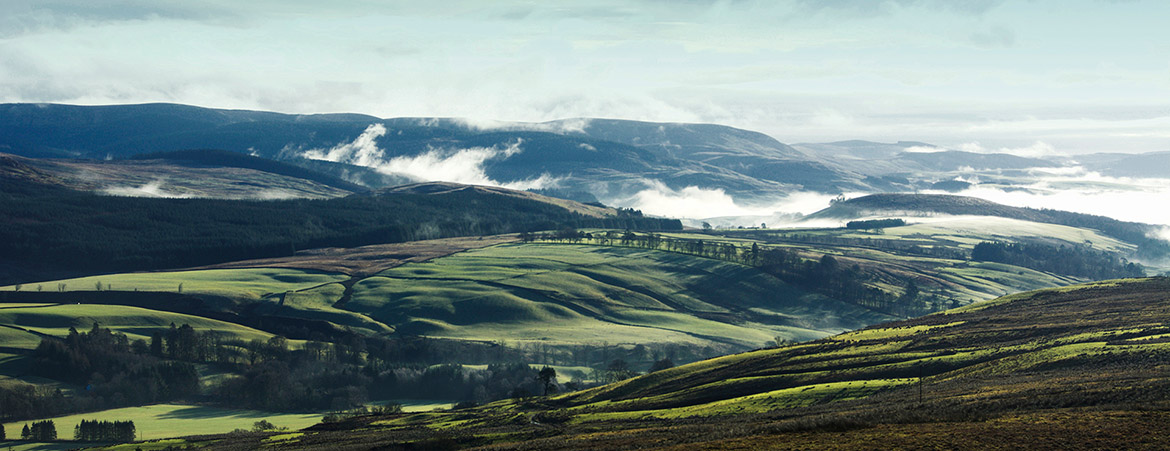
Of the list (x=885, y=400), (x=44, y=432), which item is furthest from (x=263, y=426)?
(x=885, y=400)

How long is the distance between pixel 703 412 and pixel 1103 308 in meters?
108

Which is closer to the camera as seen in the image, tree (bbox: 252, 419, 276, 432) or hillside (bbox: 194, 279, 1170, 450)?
hillside (bbox: 194, 279, 1170, 450)

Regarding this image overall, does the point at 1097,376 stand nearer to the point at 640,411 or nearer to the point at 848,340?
the point at 640,411

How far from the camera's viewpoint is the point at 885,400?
4483 inches

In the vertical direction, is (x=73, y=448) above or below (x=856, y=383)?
below

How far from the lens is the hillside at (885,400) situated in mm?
80538

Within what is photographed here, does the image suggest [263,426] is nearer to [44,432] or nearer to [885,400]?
[44,432]

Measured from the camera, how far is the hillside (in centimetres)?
8054

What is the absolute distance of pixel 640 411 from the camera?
138 m

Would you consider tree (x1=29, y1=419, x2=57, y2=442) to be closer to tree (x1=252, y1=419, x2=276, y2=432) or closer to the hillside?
tree (x1=252, y1=419, x2=276, y2=432)

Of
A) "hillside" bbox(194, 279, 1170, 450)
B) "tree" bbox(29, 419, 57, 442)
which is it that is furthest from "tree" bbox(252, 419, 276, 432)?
"tree" bbox(29, 419, 57, 442)

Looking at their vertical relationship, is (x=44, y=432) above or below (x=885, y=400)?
below

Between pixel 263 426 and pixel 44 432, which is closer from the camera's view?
pixel 263 426

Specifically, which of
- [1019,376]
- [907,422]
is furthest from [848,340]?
[907,422]
